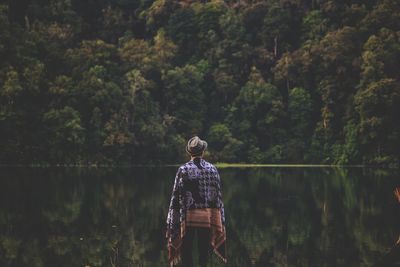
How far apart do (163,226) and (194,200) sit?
9464 mm

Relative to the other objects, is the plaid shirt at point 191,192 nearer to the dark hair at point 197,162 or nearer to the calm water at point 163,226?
the dark hair at point 197,162

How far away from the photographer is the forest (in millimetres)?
66000

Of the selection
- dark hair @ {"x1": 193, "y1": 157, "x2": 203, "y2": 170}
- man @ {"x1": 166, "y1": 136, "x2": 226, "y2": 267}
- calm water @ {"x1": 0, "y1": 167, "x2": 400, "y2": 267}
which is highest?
dark hair @ {"x1": 193, "y1": 157, "x2": 203, "y2": 170}

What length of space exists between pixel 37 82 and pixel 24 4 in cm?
1631

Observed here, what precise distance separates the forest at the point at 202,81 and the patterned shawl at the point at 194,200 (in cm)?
5505

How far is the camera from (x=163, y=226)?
18.1 meters

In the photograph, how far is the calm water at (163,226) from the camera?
41.7 ft

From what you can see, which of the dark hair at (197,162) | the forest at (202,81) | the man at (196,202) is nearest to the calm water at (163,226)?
the man at (196,202)

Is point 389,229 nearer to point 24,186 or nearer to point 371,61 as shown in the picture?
point 24,186

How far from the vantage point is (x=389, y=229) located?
674 inches

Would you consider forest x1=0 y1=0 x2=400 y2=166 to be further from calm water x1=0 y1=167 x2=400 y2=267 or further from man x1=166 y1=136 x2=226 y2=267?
man x1=166 y1=136 x2=226 y2=267

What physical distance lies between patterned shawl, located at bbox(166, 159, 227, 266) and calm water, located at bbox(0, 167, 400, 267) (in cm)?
309

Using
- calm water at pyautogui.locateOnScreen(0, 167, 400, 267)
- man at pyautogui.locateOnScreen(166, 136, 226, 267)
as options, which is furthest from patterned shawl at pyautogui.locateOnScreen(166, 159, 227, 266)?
calm water at pyautogui.locateOnScreen(0, 167, 400, 267)

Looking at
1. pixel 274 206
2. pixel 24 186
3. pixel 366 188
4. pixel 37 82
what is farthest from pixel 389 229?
pixel 37 82
